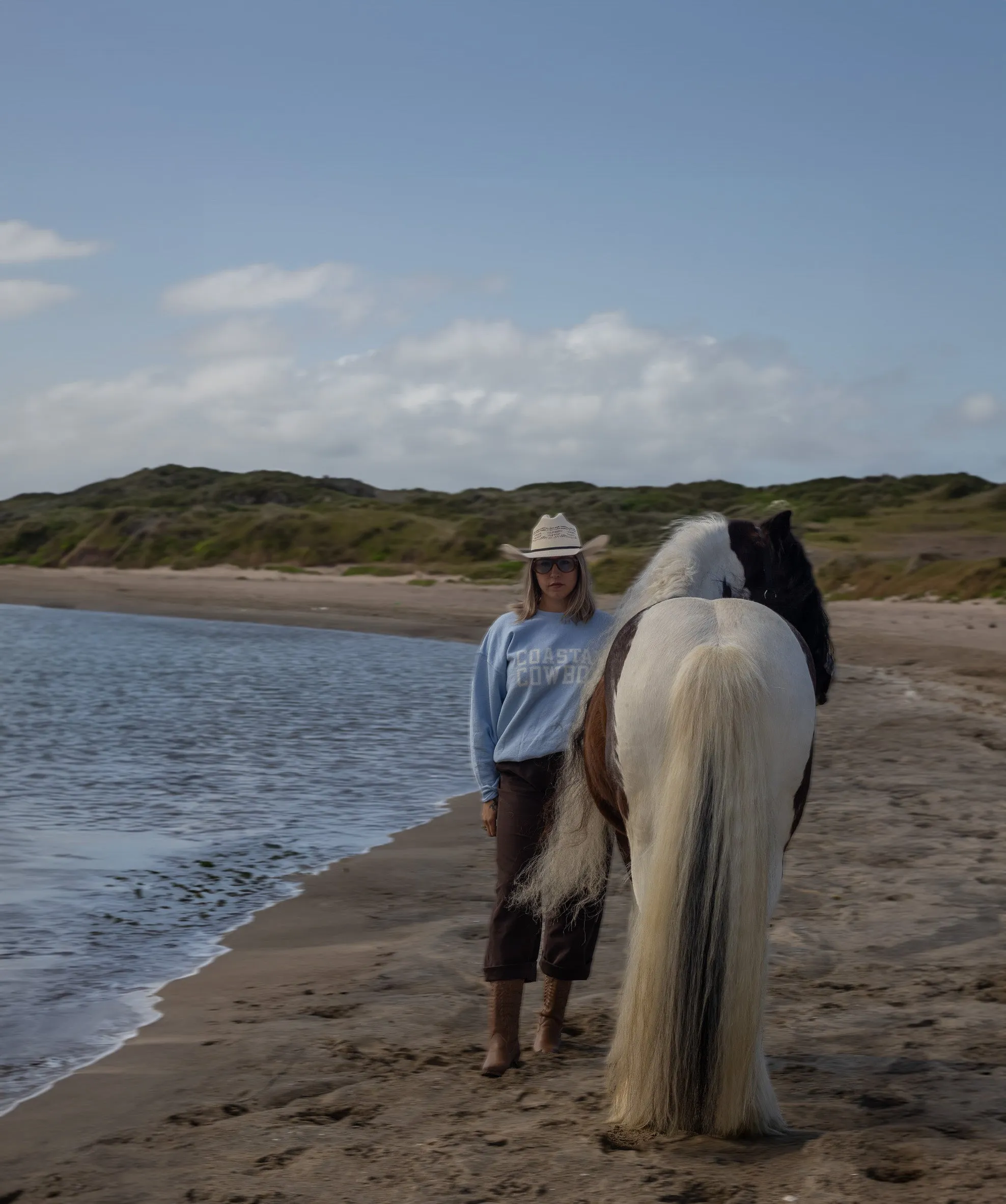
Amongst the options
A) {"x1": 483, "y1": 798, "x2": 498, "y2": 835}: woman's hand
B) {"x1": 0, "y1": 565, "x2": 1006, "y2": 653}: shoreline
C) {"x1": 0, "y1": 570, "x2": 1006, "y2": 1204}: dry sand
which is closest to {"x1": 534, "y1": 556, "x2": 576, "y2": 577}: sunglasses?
{"x1": 483, "y1": 798, "x2": 498, "y2": 835}: woman's hand

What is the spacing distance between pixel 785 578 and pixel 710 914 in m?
1.24

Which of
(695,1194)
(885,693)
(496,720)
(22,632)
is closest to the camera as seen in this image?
(695,1194)

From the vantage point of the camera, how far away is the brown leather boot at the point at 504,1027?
3.95 m

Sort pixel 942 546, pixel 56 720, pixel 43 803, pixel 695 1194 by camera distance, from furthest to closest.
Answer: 1. pixel 942 546
2. pixel 56 720
3. pixel 43 803
4. pixel 695 1194

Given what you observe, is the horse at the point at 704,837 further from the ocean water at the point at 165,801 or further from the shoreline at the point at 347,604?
the shoreline at the point at 347,604

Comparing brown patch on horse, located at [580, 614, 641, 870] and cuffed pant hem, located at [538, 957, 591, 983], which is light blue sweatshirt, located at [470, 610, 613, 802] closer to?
brown patch on horse, located at [580, 614, 641, 870]

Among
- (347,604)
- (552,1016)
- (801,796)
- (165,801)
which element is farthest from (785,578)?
(347,604)

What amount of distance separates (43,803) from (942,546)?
33.1m

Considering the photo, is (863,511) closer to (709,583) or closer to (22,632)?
(22,632)

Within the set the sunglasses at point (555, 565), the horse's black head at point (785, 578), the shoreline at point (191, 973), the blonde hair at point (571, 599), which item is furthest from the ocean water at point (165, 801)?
the horse's black head at point (785, 578)

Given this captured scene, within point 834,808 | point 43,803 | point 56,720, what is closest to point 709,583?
point 834,808

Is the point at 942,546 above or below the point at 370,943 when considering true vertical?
above

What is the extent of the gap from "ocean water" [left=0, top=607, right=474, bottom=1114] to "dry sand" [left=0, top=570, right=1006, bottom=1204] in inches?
11.6

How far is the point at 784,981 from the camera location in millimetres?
4785
